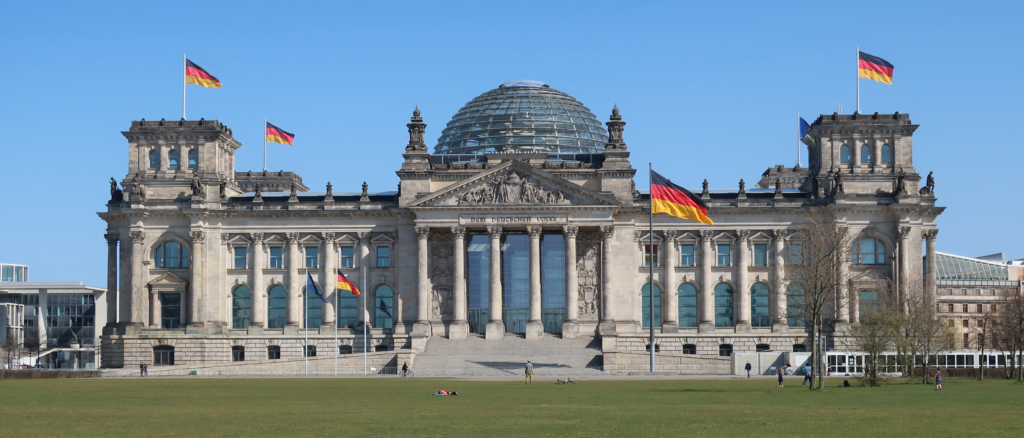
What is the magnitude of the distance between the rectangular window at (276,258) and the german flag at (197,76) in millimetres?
15095

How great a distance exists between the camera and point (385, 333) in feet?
395

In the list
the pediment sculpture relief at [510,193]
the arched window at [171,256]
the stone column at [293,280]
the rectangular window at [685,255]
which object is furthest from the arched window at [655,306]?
the arched window at [171,256]

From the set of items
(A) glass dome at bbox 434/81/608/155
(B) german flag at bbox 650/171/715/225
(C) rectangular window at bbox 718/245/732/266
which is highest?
(A) glass dome at bbox 434/81/608/155

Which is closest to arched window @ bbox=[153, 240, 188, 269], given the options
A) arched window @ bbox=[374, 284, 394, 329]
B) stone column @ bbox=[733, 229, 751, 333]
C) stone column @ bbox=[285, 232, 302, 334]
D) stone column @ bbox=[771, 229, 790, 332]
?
stone column @ bbox=[285, 232, 302, 334]

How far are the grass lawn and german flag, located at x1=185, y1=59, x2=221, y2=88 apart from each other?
153ft

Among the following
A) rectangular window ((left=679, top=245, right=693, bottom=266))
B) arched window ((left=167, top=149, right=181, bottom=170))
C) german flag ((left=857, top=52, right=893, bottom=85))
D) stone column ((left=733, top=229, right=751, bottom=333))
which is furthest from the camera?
arched window ((left=167, top=149, right=181, bottom=170))

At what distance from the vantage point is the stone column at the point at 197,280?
120m

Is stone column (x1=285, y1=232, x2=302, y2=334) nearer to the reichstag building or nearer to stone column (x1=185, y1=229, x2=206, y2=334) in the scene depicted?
the reichstag building

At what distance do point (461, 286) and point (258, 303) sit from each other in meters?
18.4

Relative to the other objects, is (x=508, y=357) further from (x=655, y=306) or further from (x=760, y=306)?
(x=760, y=306)

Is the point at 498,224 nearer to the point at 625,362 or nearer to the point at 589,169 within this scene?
the point at 589,169

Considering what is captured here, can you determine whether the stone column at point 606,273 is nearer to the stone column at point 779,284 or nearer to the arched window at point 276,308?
the stone column at point 779,284

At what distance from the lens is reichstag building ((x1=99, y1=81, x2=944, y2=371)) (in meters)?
117

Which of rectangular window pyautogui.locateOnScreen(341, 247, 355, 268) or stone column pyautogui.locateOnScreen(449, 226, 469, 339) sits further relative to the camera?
rectangular window pyautogui.locateOnScreen(341, 247, 355, 268)
